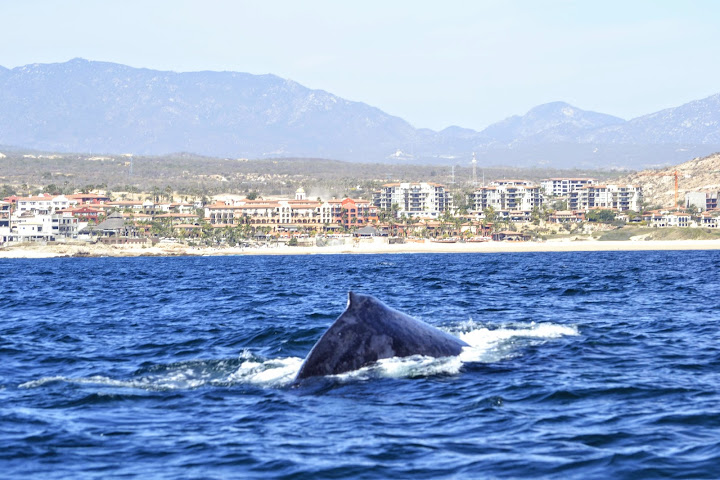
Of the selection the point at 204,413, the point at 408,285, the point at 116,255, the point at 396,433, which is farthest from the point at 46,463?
the point at 116,255

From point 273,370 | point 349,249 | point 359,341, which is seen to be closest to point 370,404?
point 359,341

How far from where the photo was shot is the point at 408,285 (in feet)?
182

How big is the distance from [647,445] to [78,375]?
12.7 meters

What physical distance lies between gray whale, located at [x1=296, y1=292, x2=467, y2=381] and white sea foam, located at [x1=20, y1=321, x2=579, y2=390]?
0.19 metres

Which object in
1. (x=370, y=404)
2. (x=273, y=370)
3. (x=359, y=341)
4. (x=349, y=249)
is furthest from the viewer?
(x=349, y=249)

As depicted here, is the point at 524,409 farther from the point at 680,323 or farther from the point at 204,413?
the point at 680,323

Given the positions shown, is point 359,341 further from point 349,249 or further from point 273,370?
point 349,249

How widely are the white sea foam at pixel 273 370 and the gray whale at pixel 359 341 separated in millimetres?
194

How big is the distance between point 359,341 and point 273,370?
2979 mm

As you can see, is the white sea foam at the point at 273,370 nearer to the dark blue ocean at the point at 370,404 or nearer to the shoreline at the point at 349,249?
the dark blue ocean at the point at 370,404

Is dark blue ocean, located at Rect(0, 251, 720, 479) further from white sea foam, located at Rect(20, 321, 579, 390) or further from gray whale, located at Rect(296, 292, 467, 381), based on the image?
gray whale, located at Rect(296, 292, 467, 381)

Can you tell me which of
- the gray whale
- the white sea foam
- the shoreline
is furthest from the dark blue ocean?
the shoreline

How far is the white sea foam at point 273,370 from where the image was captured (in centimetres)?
1827

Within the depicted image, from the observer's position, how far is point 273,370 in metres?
20.3
